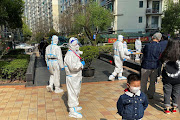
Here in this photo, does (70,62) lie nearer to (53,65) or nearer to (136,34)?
(53,65)

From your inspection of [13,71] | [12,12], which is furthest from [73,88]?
[12,12]

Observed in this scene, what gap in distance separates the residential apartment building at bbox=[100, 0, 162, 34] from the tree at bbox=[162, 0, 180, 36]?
2451 mm

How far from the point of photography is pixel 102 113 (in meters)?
4.29

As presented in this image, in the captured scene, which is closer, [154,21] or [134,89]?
[134,89]

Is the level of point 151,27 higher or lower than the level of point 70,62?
higher

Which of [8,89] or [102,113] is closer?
[102,113]

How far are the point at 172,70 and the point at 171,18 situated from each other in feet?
101

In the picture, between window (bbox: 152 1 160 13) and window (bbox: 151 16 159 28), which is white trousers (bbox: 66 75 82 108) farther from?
window (bbox: 152 1 160 13)

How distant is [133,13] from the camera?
33.3 m

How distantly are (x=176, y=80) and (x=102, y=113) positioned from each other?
1863 mm

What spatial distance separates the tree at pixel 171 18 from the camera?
29922 millimetres

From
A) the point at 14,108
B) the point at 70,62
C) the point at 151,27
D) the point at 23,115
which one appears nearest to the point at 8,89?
the point at 14,108

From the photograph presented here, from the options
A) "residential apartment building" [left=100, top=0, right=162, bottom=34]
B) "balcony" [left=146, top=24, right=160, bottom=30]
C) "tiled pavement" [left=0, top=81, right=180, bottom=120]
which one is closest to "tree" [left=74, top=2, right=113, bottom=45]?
"residential apartment building" [left=100, top=0, right=162, bottom=34]

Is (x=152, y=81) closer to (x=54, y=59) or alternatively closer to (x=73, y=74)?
(x=73, y=74)
